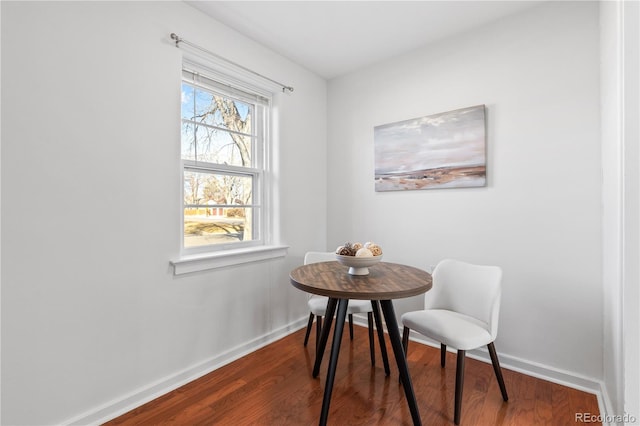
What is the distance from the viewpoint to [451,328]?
1761 millimetres

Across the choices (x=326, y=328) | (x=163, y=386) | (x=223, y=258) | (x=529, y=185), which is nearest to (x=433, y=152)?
(x=529, y=185)

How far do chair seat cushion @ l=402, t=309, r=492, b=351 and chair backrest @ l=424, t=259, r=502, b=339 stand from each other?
6cm

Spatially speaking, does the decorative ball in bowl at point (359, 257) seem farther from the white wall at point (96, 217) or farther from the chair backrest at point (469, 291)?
the white wall at point (96, 217)

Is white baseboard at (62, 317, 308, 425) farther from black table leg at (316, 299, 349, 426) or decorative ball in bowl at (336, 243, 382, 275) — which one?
decorative ball in bowl at (336, 243, 382, 275)

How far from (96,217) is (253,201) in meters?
1.27

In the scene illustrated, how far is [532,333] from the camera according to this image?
84.7 inches

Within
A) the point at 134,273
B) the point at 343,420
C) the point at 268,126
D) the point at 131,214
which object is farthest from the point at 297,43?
the point at 343,420

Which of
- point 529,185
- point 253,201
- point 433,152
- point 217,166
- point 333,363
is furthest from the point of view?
point 253,201

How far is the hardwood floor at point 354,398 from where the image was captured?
168 centimetres

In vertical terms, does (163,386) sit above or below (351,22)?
below

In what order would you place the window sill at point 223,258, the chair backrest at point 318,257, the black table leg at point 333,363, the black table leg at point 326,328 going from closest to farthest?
the black table leg at point 333,363
the black table leg at point 326,328
the window sill at point 223,258
the chair backrest at point 318,257

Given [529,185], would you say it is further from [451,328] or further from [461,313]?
[451,328]

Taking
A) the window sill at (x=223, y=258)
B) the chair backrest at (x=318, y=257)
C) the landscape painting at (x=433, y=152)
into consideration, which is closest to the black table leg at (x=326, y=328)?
the chair backrest at (x=318, y=257)

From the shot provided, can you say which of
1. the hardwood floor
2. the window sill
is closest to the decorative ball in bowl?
the hardwood floor
